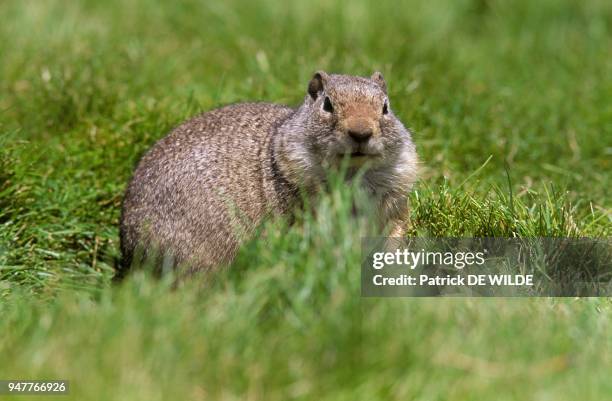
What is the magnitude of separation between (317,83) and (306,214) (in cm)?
96

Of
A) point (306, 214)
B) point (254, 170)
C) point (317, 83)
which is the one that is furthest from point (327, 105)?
point (306, 214)

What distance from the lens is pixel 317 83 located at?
467 cm

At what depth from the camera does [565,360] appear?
3.24 meters

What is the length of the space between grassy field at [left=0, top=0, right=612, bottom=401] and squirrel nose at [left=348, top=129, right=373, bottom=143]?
1.34ft

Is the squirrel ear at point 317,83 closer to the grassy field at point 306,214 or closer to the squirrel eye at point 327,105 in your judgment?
the squirrel eye at point 327,105

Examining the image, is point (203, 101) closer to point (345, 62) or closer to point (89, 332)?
point (345, 62)

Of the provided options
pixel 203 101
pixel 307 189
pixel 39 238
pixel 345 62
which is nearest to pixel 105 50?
pixel 203 101

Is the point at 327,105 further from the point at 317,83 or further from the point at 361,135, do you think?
the point at 361,135

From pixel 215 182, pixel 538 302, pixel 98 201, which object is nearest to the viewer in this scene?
pixel 538 302

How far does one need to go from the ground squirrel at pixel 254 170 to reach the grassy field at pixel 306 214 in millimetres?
267

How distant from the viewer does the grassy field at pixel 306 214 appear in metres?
3.14

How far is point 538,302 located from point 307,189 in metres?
1.15

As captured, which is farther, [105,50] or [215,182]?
[105,50]

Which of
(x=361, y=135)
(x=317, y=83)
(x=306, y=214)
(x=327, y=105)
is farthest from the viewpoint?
(x=317, y=83)
